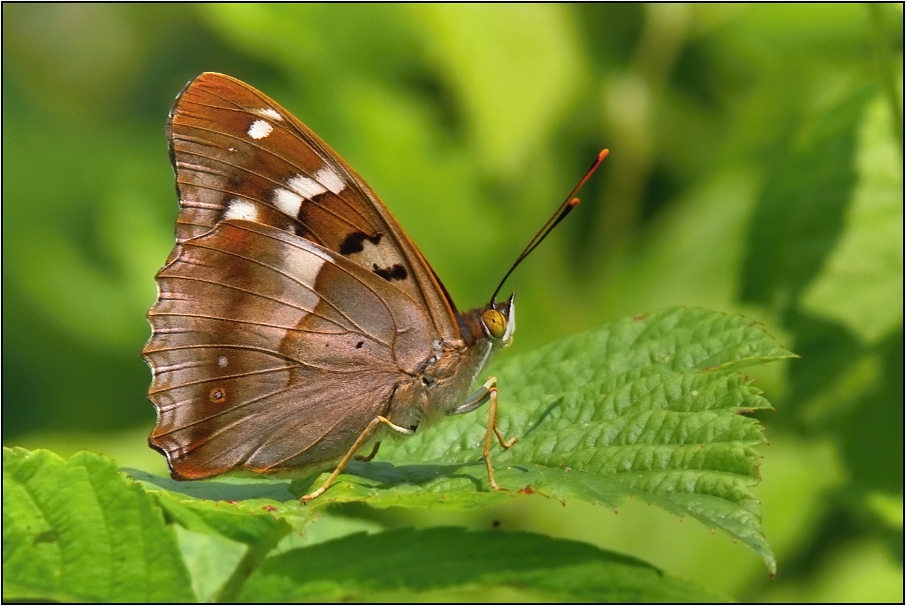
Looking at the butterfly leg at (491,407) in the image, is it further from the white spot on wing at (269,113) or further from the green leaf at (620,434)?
the white spot on wing at (269,113)

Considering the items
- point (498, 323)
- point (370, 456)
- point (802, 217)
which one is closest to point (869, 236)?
point (802, 217)

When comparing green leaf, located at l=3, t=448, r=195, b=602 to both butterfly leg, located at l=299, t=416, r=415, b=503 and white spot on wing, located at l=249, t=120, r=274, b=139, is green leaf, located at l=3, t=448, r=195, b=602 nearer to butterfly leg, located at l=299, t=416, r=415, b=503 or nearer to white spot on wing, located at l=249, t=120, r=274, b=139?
butterfly leg, located at l=299, t=416, r=415, b=503

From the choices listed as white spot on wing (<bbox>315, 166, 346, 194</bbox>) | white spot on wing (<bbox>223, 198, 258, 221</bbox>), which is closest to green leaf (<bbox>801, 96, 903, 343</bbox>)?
white spot on wing (<bbox>315, 166, 346, 194</bbox>)

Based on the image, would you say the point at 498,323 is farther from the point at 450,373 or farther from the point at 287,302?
the point at 287,302

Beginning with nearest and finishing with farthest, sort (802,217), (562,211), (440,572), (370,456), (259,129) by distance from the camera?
1. (440,572)
2. (259,129)
3. (370,456)
4. (562,211)
5. (802,217)

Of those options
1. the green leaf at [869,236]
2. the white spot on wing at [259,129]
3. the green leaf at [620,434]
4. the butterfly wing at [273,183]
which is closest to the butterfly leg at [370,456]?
the green leaf at [620,434]

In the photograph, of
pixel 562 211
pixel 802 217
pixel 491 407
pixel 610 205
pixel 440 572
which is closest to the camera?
pixel 440 572

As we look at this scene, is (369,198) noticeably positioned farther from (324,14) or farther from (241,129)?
(324,14)
